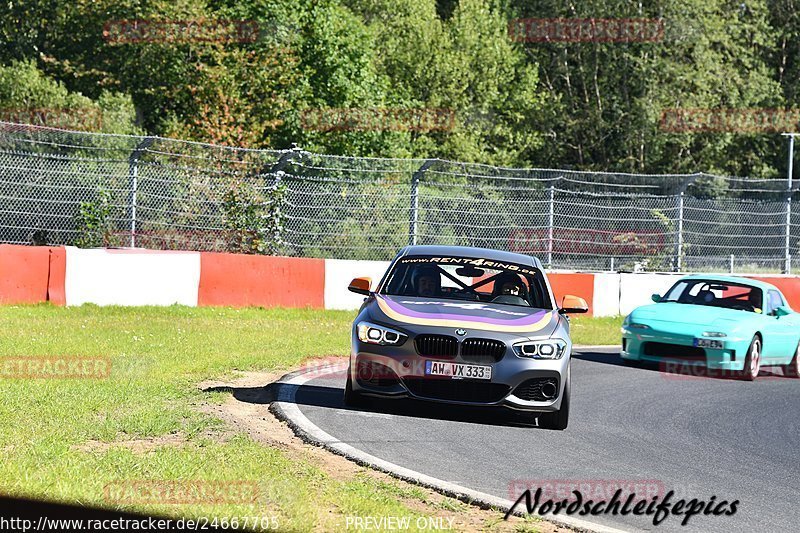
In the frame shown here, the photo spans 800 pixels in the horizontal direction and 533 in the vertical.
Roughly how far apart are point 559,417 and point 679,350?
631cm

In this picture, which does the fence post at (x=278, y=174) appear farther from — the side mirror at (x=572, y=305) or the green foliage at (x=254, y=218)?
the side mirror at (x=572, y=305)

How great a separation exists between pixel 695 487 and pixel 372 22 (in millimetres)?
51485

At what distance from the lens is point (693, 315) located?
1542 cm

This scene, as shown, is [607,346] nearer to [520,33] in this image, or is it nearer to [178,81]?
[178,81]

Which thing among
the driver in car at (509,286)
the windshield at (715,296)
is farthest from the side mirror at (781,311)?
the driver in car at (509,286)

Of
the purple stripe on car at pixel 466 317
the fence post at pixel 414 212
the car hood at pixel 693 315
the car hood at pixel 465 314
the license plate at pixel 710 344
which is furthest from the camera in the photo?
the fence post at pixel 414 212

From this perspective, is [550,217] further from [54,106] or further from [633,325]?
[54,106]

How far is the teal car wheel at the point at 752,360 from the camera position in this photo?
15.3 meters

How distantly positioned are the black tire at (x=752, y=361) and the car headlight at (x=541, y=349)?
6.85m

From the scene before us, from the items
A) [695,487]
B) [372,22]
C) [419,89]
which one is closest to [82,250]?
[695,487]

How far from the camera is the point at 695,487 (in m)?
7.74

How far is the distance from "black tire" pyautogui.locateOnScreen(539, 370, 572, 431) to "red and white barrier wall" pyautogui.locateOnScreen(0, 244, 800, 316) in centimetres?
771

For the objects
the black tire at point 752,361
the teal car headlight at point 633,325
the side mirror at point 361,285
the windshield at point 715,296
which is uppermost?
the side mirror at point 361,285

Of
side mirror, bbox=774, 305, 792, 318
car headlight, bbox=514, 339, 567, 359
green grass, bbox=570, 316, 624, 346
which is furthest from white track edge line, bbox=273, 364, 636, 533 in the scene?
green grass, bbox=570, 316, 624, 346
